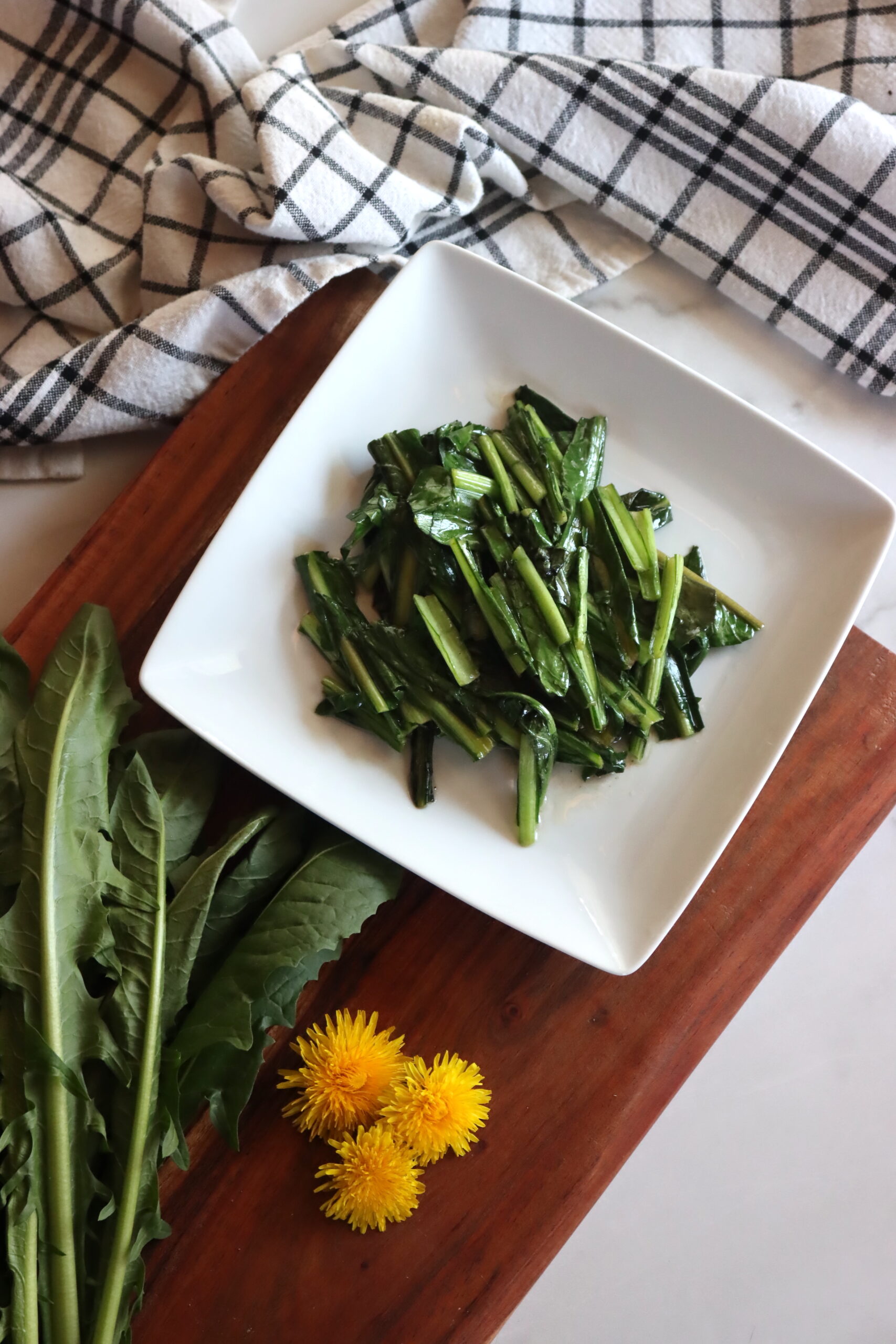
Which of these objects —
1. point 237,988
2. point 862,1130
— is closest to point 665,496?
point 237,988

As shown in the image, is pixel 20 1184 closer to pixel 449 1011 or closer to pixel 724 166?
pixel 449 1011

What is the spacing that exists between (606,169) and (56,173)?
38.8 inches

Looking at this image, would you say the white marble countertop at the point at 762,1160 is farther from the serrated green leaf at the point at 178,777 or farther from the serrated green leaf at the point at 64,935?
the serrated green leaf at the point at 178,777

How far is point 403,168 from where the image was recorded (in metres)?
1.64

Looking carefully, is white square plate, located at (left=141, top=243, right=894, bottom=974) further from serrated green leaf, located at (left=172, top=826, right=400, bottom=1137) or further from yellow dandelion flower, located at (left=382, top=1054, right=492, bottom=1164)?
yellow dandelion flower, located at (left=382, top=1054, right=492, bottom=1164)

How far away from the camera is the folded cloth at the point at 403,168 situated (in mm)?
1552

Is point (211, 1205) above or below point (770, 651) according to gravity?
below

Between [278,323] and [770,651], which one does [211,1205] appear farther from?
[278,323]

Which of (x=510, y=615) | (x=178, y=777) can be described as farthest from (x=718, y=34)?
(x=178, y=777)

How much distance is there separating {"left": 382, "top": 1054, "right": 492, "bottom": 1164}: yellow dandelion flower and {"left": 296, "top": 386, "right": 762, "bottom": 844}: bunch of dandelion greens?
1.18 feet

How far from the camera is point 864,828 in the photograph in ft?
4.95

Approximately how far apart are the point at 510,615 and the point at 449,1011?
0.61 meters

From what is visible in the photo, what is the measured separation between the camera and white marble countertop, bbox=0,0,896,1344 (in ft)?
5.59

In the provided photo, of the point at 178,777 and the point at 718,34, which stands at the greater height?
the point at 718,34
